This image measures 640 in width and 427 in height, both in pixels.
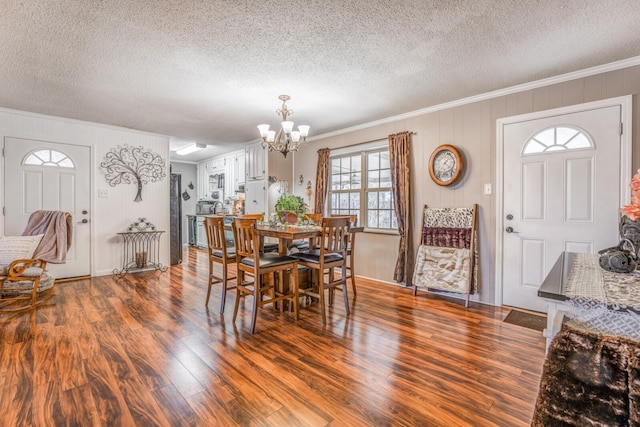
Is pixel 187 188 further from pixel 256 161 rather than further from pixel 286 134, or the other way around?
pixel 286 134

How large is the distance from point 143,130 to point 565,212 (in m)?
5.90

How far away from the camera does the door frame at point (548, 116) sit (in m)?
2.59

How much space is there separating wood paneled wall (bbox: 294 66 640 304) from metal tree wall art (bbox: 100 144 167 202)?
11.9ft

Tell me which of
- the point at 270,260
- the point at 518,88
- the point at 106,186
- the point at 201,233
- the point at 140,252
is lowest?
the point at 140,252

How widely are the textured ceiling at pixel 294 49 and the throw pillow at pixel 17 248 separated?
5.39 feet

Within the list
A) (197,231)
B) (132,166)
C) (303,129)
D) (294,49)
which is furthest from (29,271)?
(197,231)

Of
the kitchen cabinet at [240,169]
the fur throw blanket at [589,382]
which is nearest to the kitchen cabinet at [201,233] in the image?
the kitchen cabinet at [240,169]

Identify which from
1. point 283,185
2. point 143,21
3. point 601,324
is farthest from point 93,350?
point 283,185

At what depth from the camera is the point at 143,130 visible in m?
5.03

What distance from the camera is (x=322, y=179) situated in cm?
508

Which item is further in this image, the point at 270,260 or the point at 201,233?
the point at 201,233

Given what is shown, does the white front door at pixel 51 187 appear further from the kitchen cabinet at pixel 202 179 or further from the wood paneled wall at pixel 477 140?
the wood paneled wall at pixel 477 140

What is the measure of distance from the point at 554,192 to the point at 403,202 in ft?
5.23

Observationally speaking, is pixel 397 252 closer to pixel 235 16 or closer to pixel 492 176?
pixel 492 176
